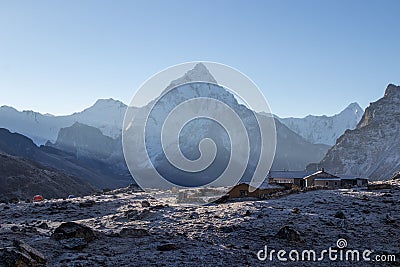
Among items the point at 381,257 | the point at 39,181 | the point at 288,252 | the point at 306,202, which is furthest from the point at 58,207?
the point at 39,181

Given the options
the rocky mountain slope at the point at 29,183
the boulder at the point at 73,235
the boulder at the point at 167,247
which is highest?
the boulder at the point at 73,235

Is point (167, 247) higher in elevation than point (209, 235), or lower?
lower

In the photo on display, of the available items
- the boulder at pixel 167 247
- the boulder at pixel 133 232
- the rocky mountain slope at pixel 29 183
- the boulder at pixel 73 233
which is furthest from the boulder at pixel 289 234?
the rocky mountain slope at pixel 29 183

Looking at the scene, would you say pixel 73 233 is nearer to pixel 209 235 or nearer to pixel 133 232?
pixel 133 232

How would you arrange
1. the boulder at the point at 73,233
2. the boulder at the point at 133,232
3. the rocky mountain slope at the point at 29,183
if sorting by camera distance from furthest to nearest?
1. the rocky mountain slope at the point at 29,183
2. the boulder at the point at 133,232
3. the boulder at the point at 73,233

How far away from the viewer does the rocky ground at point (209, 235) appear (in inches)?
637

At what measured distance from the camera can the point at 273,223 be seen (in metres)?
21.9

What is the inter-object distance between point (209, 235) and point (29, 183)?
92.2 meters

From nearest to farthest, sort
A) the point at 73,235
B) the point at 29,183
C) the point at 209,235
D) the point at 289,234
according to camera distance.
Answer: the point at 73,235, the point at 289,234, the point at 209,235, the point at 29,183

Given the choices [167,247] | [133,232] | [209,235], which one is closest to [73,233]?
[133,232]

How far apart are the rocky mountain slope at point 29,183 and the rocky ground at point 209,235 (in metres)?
75.6

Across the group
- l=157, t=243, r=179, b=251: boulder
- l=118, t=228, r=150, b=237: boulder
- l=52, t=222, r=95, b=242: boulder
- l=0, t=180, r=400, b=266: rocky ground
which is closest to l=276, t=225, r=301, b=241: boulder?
l=0, t=180, r=400, b=266: rocky ground

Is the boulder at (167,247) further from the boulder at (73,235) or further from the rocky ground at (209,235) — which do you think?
the boulder at (73,235)

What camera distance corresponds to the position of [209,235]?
19844mm
